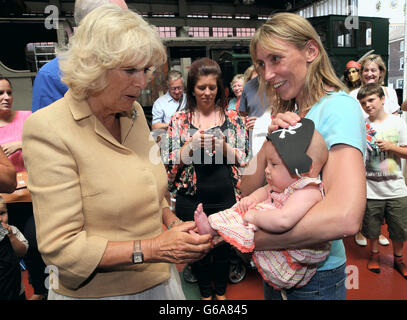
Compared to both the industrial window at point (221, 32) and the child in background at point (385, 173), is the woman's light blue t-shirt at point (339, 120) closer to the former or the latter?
the child in background at point (385, 173)

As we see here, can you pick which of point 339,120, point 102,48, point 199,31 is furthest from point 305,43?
point 199,31

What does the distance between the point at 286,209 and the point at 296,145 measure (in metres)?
0.25

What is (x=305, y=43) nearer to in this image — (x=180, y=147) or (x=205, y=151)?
(x=205, y=151)

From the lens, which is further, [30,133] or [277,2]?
[277,2]

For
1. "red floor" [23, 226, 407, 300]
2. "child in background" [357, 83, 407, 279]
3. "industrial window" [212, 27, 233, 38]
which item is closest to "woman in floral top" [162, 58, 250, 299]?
"red floor" [23, 226, 407, 300]

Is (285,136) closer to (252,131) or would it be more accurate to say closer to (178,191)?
(178,191)

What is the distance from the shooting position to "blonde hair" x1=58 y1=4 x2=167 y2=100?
107 centimetres

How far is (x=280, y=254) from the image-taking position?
117 cm

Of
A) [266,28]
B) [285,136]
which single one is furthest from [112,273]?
[266,28]

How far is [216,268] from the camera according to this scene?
2.78 m

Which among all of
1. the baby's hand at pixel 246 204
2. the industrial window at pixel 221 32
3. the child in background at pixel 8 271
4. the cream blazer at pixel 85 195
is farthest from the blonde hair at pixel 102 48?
the industrial window at pixel 221 32

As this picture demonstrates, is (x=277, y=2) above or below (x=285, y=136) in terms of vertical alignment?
above

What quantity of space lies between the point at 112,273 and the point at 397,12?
5645mm

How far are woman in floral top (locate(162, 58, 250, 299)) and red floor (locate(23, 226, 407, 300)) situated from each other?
109 centimetres
